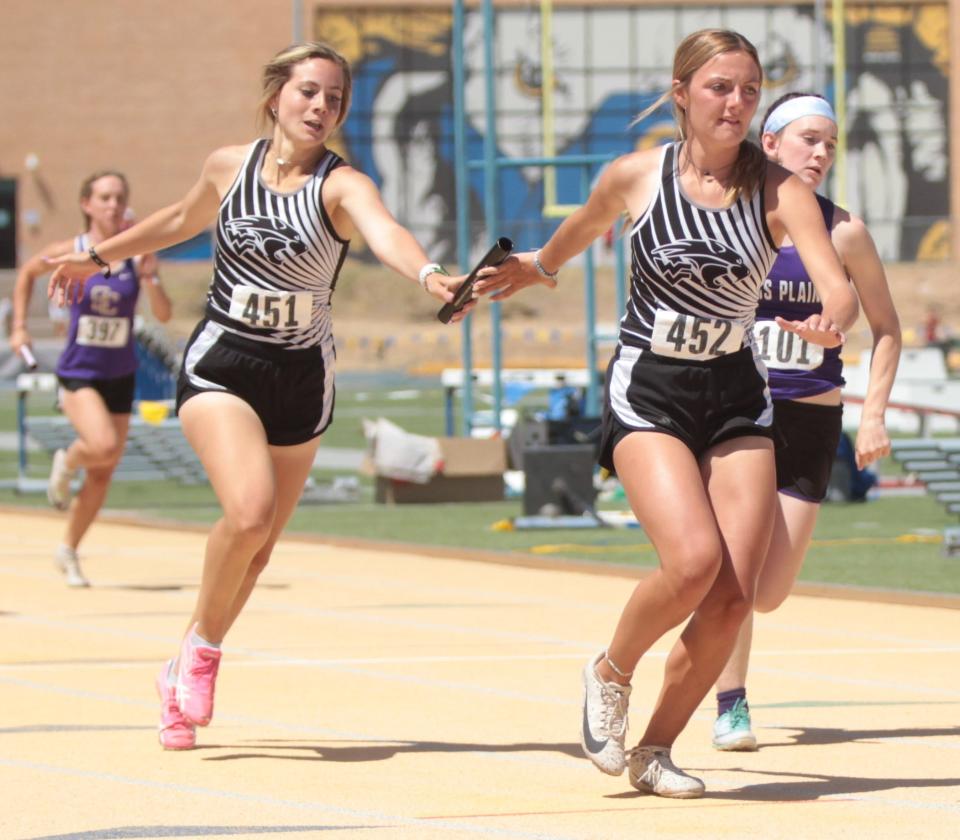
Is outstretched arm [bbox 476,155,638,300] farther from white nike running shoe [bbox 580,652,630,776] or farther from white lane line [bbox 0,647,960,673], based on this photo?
white lane line [bbox 0,647,960,673]

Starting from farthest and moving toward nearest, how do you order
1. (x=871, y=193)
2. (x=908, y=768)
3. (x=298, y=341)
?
(x=871, y=193) < (x=298, y=341) < (x=908, y=768)

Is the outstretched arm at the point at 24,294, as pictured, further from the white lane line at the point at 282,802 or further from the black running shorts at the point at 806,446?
the white lane line at the point at 282,802

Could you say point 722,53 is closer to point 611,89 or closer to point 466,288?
point 466,288

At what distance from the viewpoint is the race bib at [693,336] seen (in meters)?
6.35

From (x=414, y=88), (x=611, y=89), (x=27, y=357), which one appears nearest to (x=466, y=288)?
(x=27, y=357)

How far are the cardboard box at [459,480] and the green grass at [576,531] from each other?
0.68ft

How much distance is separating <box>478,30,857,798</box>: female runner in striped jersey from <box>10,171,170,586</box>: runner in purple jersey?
21.5ft

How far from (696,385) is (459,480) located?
47.8ft

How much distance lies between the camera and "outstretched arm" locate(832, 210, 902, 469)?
6.52 m

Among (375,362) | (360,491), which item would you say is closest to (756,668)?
(360,491)

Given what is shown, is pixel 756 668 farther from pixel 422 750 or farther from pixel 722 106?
pixel 722 106

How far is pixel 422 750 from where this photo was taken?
716 cm

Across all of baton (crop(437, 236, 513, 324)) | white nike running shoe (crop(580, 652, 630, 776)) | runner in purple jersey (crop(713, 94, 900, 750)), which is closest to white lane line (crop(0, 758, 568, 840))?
white nike running shoe (crop(580, 652, 630, 776))

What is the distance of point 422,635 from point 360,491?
1156 centimetres
